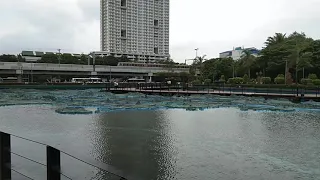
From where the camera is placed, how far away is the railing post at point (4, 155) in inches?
146

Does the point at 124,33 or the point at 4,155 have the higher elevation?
the point at 124,33

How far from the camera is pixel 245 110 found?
21.1 m

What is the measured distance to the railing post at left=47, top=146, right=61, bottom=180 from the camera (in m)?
3.06

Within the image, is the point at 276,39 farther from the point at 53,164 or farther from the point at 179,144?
the point at 53,164

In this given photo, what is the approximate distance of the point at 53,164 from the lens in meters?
3.07

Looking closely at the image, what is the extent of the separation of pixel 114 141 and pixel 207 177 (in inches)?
178

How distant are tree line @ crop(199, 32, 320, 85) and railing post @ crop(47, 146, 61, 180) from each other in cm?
4072

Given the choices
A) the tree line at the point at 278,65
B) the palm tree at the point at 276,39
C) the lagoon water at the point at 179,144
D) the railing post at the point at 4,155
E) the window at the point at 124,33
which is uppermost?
the window at the point at 124,33

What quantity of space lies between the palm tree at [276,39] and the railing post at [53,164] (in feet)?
210

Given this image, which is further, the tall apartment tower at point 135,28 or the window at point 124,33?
the window at point 124,33

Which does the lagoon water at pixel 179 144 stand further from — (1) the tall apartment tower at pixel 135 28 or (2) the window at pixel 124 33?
(2) the window at pixel 124 33

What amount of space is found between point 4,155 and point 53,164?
41.5 inches

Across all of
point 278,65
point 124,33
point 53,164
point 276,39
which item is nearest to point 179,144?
point 53,164

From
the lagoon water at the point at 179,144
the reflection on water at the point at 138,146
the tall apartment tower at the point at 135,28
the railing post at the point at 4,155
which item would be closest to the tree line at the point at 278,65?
the lagoon water at the point at 179,144
